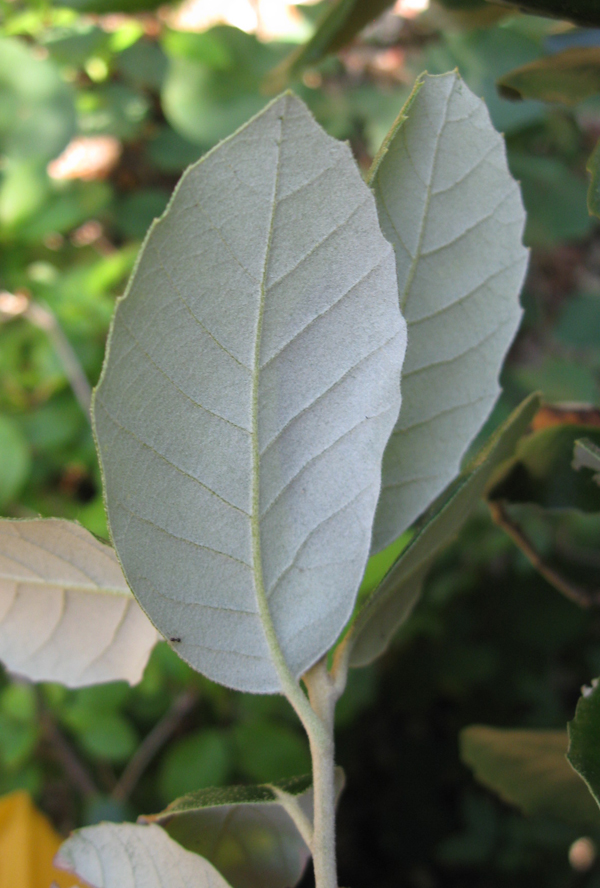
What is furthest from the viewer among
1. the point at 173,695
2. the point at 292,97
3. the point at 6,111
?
the point at 173,695

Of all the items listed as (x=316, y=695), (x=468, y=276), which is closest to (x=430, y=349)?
(x=468, y=276)

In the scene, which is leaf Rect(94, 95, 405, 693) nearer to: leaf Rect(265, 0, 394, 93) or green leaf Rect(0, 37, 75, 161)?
leaf Rect(265, 0, 394, 93)

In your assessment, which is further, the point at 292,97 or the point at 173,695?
the point at 173,695

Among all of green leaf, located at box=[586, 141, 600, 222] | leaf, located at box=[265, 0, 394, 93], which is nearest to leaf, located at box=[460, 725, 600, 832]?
green leaf, located at box=[586, 141, 600, 222]

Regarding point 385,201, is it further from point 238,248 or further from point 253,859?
point 253,859

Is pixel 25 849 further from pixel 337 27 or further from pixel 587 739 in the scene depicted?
pixel 337 27

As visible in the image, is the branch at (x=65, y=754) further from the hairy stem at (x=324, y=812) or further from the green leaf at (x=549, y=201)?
the green leaf at (x=549, y=201)

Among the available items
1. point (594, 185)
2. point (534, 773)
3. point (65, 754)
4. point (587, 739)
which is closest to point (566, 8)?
point (594, 185)
